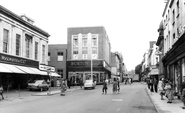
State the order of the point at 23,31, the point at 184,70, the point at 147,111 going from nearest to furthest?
the point at 147,111
the point at 184,70
the point at 23,31

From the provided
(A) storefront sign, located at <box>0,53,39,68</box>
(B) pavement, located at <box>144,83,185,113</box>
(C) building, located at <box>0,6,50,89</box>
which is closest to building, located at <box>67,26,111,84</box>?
(C) building, located at <box>0,6,50,89</box>

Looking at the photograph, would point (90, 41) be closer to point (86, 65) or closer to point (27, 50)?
point (86, 65)

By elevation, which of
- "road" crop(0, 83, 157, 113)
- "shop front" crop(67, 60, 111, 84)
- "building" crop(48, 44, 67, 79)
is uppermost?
"building" crop(48, 44, 67, 79)

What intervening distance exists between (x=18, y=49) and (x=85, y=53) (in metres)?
28.7

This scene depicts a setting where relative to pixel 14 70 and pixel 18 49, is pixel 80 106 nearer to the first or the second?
pixel 14 70

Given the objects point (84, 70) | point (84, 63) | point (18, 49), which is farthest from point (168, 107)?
point (84, 63)

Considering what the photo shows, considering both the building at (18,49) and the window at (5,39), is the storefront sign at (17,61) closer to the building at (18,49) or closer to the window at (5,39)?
the building at (18,49)

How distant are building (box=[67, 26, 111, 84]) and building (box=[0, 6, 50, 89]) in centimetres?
Answer: 1816

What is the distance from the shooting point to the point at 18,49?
34.2 meters

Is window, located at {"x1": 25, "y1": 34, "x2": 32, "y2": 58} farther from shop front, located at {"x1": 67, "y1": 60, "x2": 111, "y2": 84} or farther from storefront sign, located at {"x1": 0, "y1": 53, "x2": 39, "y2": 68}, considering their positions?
shop front, located at {"x1": 67, "y1": 60, "x2": 111, "y2": 84}

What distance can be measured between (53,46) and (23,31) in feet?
76.6

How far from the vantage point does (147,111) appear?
1234 cm

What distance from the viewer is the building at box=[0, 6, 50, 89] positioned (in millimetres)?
29469

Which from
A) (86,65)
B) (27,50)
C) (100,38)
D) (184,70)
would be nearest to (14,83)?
(27,50)
